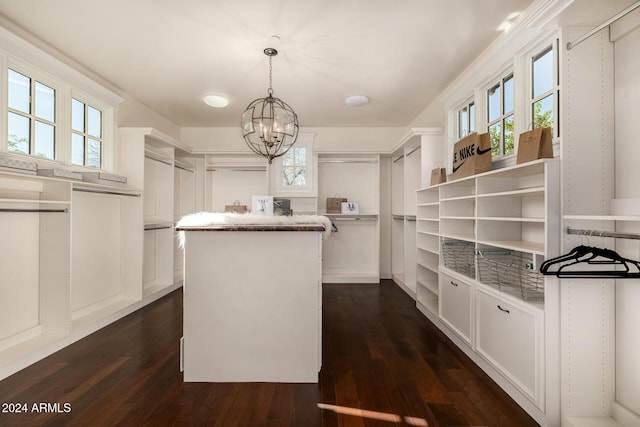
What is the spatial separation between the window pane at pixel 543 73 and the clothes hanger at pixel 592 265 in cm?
123

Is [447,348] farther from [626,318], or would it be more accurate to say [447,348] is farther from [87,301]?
[87,301]

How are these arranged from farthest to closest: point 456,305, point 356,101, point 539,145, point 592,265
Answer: point 356,101 < point 456,305 < point 539,145 < point 592,265

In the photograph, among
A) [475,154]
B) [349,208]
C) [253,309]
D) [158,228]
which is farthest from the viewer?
[349,208]

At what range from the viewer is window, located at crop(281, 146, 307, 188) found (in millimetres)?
5125

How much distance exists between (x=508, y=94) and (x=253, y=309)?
107 inches

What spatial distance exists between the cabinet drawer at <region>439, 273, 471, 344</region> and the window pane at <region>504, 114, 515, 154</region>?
1.19 metres

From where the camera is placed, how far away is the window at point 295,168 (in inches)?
202

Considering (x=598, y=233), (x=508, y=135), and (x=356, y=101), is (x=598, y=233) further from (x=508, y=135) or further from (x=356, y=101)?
(x=356, y=101)

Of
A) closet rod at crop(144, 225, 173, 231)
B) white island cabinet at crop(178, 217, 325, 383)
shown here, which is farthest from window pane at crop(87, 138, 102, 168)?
white island cabinet at crop(178, 217, 325, 383)

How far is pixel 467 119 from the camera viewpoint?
3348mm

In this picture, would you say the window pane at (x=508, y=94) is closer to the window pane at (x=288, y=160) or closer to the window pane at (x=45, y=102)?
the window pane at (x=288, y=160)

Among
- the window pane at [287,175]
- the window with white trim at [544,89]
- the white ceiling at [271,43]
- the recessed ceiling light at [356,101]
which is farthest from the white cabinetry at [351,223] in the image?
the window with white trim at [544,89]

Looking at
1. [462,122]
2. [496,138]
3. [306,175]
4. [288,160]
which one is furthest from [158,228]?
[496,138]

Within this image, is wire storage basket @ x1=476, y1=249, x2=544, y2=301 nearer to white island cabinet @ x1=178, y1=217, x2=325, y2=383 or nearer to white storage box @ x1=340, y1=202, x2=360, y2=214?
white island cabinet @ x1=178, y1=217, x2=325, y2=383
